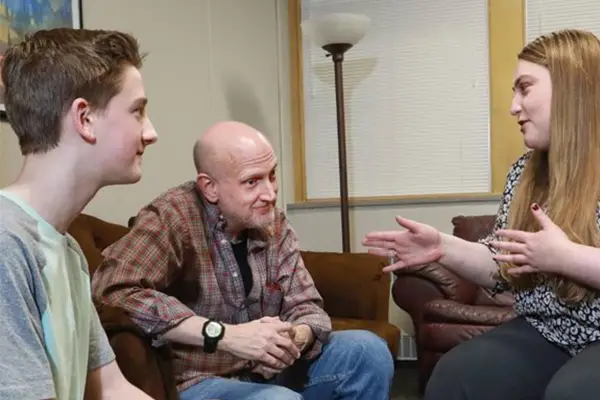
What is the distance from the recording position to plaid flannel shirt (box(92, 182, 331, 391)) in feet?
4.97

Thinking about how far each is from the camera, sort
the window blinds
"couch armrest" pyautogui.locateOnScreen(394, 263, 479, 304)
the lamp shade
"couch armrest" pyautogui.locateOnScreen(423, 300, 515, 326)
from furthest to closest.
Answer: the window blinds < the lamp shade < "couch armrest" pyautogui.locateOnScreen(394, 263, 479, 304) < "couch armrest" pyautogui.locateOnScreen(423, 300, 515, 326)

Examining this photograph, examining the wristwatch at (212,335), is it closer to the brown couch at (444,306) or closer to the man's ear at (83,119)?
the man's ear at (83,119)

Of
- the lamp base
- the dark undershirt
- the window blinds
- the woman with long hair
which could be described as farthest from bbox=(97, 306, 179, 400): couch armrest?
the window blinds

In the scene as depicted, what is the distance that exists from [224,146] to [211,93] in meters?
1.72

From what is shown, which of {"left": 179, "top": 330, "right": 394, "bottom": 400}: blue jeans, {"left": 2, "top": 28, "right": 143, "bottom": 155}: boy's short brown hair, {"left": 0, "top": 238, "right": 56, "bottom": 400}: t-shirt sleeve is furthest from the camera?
{"left": 179, "top": 330, "right": 394, "bottom": 400}: blue jeans

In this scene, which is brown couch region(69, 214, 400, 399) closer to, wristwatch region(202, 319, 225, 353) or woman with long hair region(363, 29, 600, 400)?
wristwatch region(202, 319, 225, 353)

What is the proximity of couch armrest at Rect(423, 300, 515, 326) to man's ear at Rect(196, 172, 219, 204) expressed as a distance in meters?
1.44

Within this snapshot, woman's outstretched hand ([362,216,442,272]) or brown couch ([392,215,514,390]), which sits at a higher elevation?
woman's outstretched hand ([362,216,442,272])

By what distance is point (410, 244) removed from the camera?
71.2 inches

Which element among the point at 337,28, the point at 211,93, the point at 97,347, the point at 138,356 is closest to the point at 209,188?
the point at 138,356

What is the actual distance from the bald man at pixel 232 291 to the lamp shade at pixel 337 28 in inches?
69.9

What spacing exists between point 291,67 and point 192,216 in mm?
2666

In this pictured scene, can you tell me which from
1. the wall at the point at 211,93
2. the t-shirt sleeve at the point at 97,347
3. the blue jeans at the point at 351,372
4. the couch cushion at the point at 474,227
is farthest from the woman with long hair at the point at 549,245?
the couch cushion at the point at 474,227

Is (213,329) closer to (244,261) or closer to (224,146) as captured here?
(244,261)
